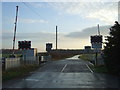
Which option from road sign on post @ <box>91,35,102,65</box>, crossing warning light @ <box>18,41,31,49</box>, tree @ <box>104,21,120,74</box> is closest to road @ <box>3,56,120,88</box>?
tree @ <box>104,21,120,74</box>

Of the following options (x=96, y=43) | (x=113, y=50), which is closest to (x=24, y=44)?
(x=96, y=43)

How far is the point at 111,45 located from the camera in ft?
90.8

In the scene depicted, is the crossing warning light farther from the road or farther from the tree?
the road

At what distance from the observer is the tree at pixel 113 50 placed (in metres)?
26.1

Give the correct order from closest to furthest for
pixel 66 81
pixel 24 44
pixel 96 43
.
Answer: pixel 66 81, pixel 24 44, pixel 96 43

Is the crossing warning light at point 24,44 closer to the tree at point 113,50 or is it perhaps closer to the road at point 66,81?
the tree at point 113,50

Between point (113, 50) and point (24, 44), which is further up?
point (24, 44)

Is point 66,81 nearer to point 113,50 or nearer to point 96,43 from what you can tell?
point 113,50

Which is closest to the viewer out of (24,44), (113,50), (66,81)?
(66,81)

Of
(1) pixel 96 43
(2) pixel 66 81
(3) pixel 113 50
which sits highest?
(1) pixel 96 43

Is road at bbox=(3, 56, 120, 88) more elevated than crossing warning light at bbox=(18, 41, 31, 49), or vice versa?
crossing warning light at bbox=(18, 41, 31, 49)

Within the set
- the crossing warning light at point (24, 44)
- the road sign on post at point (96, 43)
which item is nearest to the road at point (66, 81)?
the crossing warning light at point (24, 44)

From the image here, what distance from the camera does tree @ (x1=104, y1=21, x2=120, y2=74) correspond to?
85.7ft

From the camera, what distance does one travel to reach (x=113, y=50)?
87.6 feet
